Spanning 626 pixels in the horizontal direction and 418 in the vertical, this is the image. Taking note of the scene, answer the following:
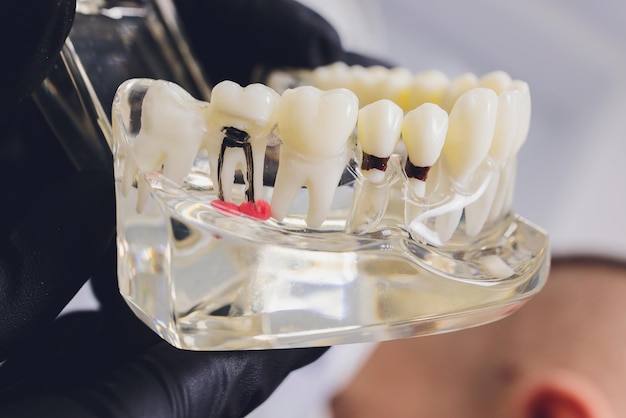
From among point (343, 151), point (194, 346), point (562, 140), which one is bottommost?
point (562, 140)

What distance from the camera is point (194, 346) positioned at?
39cm

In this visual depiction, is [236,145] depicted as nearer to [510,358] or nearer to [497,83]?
[497,83]

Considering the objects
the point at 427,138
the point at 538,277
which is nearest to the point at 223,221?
the point at 427,138

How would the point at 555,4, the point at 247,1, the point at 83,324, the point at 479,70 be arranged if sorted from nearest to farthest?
the point at 83,324, the point at 247,1, the point at 555,4, the point at 479,70

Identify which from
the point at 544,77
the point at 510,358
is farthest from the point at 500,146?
the point at 544,77

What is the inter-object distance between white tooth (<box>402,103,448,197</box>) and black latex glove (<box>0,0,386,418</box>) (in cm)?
19

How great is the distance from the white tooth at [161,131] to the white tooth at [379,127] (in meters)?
0.10

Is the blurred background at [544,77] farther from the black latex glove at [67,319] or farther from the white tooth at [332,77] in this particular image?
the black latex glove at [67,319]

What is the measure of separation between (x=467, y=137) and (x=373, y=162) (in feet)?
0.25

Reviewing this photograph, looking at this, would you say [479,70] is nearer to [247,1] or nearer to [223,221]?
[247,1]

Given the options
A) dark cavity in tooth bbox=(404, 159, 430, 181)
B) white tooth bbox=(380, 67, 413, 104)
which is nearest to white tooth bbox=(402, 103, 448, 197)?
dark cavity in tooth bbox=(404, 159, 430, 181)

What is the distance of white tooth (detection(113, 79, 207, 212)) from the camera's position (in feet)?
1.26

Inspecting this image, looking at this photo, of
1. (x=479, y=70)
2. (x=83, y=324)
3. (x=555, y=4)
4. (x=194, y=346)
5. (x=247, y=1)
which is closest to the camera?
(x=194, y=346)

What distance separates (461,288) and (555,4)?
95cm
